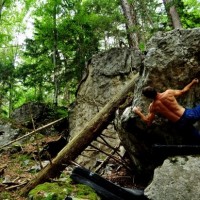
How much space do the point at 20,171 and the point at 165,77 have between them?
20.4 feet

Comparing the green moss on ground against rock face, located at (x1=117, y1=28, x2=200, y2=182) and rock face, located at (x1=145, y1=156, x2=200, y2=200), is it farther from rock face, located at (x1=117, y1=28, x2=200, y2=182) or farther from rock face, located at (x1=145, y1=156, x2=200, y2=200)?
rock face, located at (x1=117, y1=28, x2=200, y2=182)

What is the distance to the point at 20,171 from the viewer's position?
9648mm

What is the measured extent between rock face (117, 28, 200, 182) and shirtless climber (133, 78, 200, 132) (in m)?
0.30

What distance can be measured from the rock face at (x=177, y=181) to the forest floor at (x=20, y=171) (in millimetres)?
1913

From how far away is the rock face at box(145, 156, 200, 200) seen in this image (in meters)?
4.96

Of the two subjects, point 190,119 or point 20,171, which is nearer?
point 190,119

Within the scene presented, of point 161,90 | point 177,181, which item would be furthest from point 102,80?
point 177,181

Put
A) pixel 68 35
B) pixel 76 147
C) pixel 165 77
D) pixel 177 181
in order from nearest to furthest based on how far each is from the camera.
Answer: pixel 177 181 → pixel 165 77 → pixel 76 147 → pixel 68 35

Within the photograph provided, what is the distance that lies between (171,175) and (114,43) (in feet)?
65.6

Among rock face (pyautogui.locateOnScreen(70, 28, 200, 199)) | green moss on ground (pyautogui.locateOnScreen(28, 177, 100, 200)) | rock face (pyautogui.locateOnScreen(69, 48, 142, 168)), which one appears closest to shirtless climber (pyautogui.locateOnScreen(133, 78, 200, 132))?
rock face (pyautogui.locateOnScreen(70, 28, 200, 199))

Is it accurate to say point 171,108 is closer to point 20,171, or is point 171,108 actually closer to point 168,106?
point 168,106

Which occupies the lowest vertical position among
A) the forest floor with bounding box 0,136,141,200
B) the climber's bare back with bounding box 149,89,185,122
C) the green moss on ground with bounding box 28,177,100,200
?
the forest floor with bounding box 0,136,141,200

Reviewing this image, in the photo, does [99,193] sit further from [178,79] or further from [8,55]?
[8,55]

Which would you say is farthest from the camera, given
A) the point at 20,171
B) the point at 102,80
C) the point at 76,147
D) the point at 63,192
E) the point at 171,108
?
the point at 102,80
